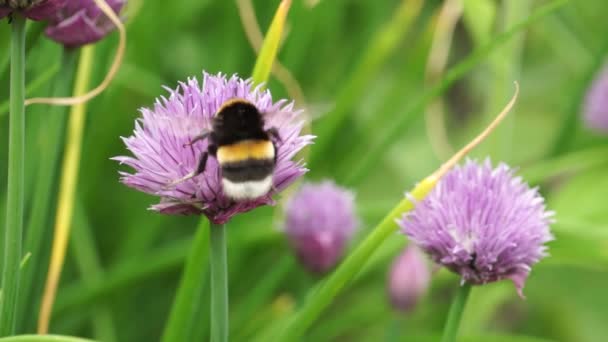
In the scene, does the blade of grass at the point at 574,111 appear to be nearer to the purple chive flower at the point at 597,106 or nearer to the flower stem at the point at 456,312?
the purple chive flower at the point at 597,106

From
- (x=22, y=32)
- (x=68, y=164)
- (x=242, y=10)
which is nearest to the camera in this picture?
(x=22, y=32)

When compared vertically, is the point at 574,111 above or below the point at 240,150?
above

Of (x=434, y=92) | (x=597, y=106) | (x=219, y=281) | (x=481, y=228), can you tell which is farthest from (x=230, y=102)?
(x=597, y=106)

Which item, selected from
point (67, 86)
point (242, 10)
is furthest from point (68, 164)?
point (242, 10)

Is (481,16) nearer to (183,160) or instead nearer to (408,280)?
(408,280)

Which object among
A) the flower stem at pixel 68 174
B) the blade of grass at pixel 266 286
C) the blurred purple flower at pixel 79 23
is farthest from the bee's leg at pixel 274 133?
the blade of grass at pixel 266 286

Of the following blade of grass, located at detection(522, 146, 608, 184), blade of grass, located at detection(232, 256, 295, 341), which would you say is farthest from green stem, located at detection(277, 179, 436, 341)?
blade of grass, located at detection(522, 146, 608, 184)

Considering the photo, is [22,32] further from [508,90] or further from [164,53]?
[164,53]
